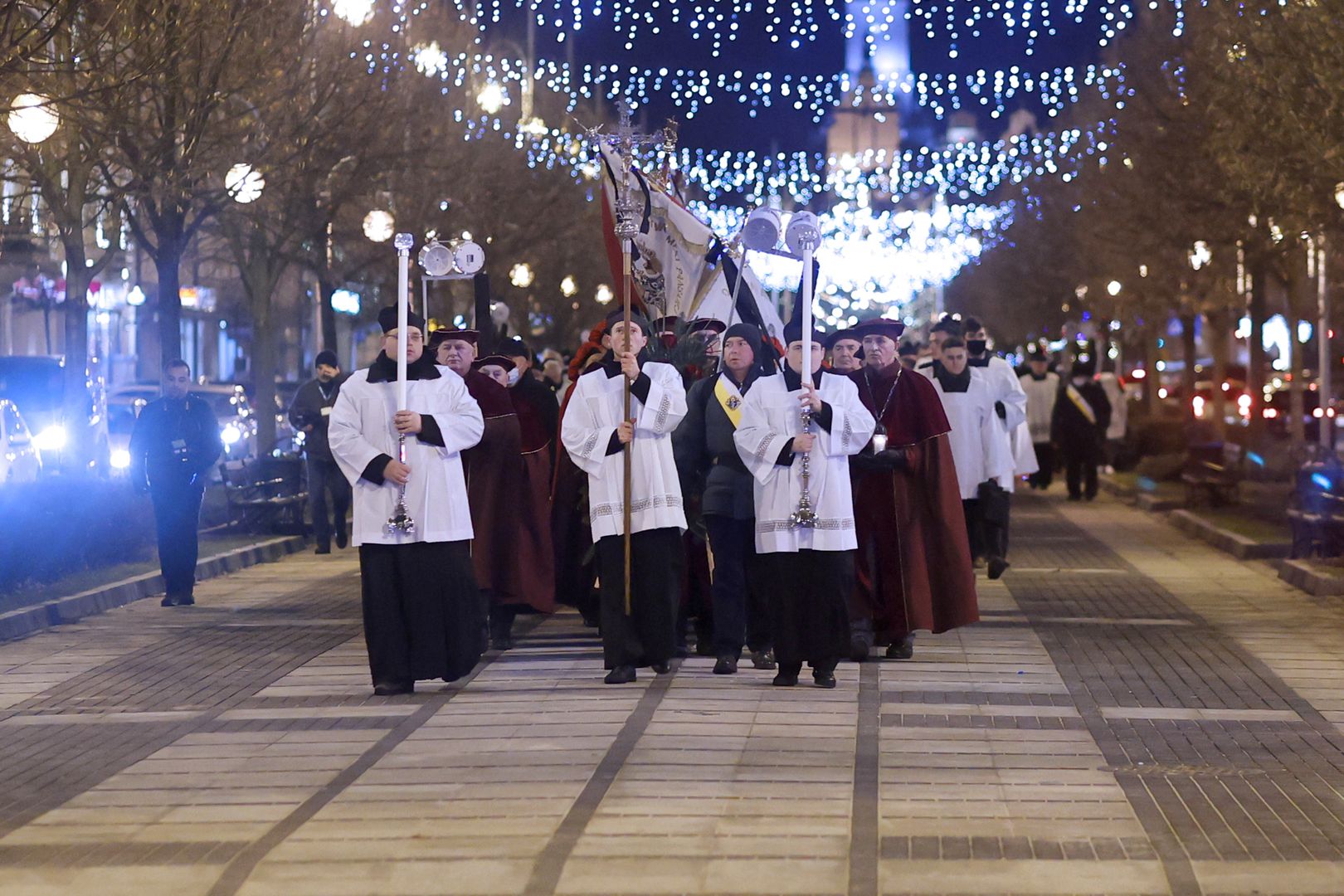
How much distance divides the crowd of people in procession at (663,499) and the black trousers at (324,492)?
723cm

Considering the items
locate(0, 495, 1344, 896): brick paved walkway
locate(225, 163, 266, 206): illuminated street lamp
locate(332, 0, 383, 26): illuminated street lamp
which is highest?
locate(332, 0, 383, 26): illuminated street lamp

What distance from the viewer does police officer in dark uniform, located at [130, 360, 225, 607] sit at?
56.7 ft

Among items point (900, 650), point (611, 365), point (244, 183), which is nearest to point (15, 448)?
point (244, 183)

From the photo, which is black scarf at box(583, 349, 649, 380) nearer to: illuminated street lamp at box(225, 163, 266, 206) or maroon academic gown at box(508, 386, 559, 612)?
maroon academic gown at box(508, 386, 559, 612)

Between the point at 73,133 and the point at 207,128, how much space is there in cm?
148

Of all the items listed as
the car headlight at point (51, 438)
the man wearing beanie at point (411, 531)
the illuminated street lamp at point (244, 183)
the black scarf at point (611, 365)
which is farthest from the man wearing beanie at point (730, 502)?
the car headlight at point (51, 438)

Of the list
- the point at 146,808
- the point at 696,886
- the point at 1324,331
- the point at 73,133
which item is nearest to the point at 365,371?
the point at 146,808

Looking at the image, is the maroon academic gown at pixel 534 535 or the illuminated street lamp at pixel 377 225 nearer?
the maroon academic gown at pixel 534 535

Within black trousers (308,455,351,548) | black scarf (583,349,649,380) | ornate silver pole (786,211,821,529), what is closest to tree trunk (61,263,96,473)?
black trousers (308,455,351,548)

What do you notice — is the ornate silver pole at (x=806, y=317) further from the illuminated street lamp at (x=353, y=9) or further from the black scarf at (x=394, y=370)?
the illuminated street lamp at (x=353, y=9)

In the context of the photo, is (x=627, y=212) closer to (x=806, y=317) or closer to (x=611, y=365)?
(x=611, y=365)

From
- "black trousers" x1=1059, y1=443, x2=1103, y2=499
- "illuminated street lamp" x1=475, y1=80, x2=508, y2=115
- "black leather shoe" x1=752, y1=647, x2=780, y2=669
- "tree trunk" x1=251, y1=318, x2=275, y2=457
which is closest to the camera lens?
"black leather shoe" x1=752, y1=647, x2=780, y2=669

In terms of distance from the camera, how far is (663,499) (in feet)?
40.8

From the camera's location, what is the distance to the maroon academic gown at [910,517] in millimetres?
13539
